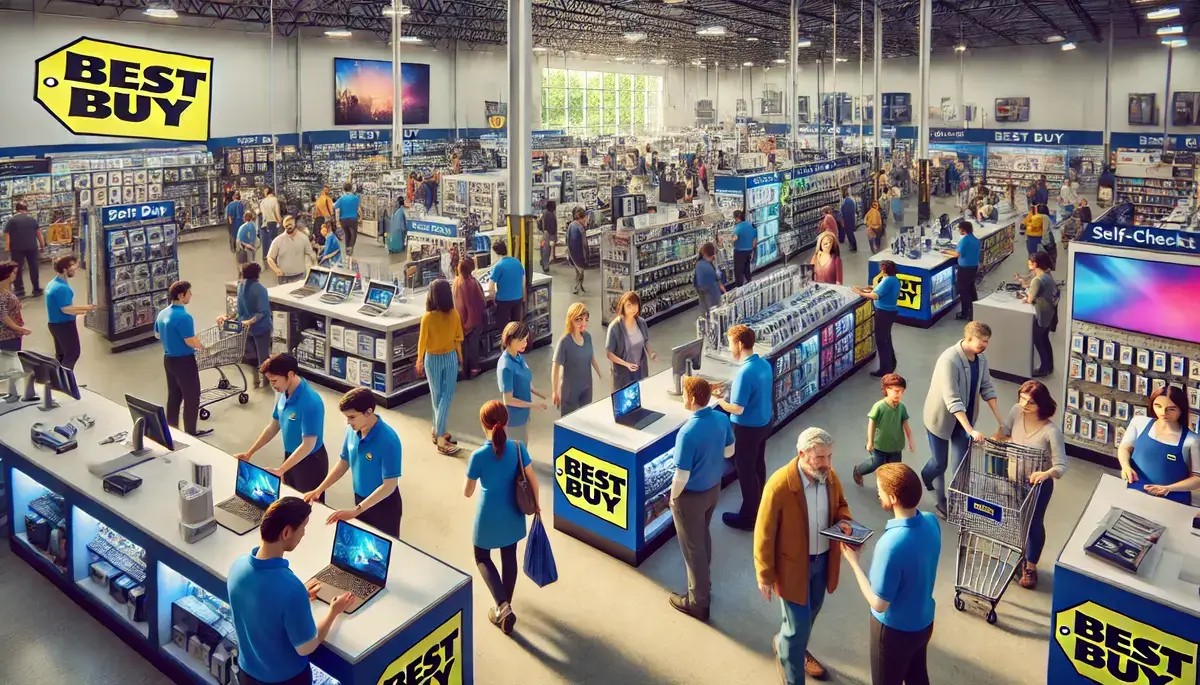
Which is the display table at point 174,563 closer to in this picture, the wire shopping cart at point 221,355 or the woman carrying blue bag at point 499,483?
the woman carrying blue bag at point 499,483

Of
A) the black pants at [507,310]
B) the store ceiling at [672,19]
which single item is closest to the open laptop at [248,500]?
the black pants at [507,310]

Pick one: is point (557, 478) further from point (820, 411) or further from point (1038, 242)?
point (1038, 242)

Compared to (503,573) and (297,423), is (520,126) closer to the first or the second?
(297,423)

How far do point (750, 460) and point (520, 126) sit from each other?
573 cm

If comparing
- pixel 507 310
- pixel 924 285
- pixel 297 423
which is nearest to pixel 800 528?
pixel 297 423

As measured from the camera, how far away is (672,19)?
96.5 ft

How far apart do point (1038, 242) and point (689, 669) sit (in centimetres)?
1450

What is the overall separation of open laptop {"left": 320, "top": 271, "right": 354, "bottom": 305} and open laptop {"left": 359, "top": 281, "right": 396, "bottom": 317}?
500 mm

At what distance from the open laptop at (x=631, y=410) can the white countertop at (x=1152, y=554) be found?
2899 millimetres

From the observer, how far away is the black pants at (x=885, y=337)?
9930 millimetres

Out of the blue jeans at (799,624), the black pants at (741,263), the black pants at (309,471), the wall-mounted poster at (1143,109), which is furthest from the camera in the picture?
the wall-mounted poster at (1143,109)

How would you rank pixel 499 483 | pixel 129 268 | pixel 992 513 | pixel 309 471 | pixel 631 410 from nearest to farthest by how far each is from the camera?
1. pixel 499 483
2. pixel 992 513
3. pixel 309 471
4. pixel 631 410
5. pixel 129 268

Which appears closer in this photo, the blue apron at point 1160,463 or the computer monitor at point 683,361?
the blue apron at point 1160,463

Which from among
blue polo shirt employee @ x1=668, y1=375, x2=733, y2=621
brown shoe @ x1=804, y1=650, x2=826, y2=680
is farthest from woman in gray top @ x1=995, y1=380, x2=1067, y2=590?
blue polo shirt employee @ x1=668, y1=375, x2=733, y2=621
